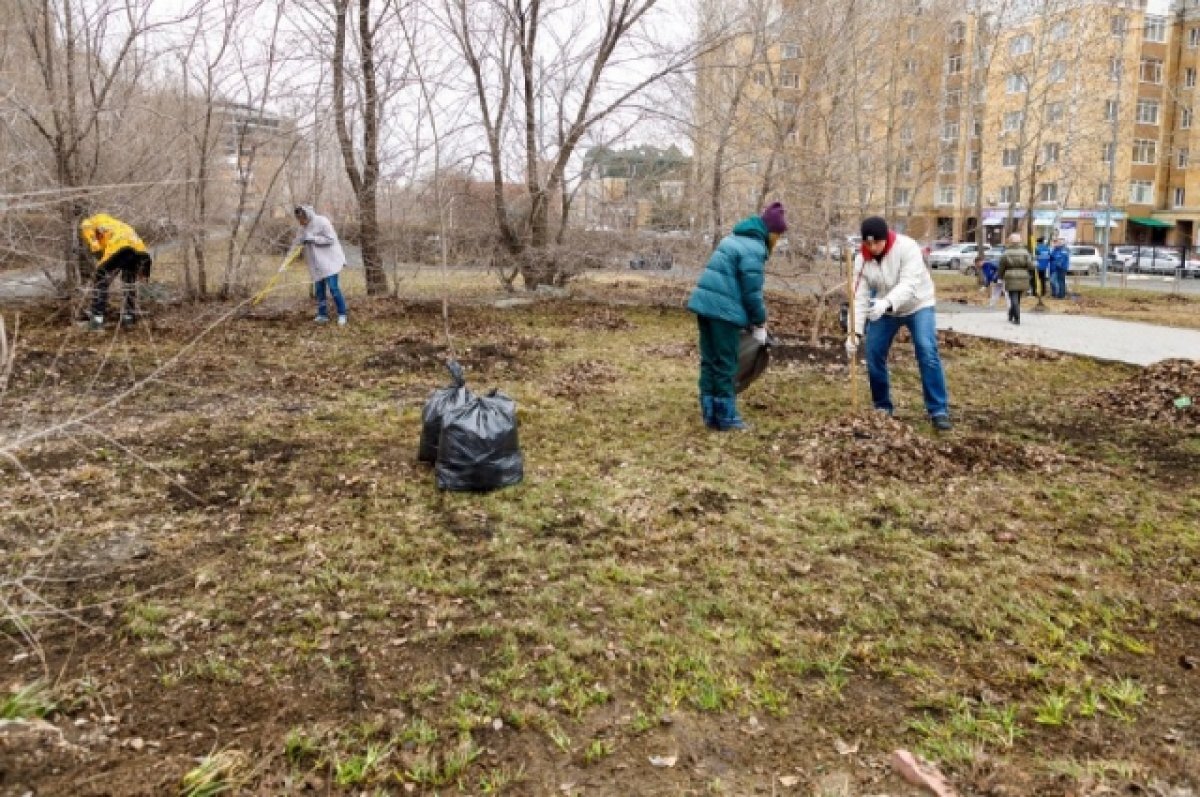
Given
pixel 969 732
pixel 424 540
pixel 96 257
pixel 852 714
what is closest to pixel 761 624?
pixel 852 714

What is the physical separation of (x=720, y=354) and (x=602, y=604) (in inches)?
108

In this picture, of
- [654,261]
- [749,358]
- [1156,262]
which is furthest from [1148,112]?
[749,358]

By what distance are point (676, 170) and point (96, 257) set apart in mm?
8565

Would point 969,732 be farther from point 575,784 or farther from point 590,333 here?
point 590,333

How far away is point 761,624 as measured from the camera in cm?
325

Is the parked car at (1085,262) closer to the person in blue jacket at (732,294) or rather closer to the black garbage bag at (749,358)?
the black garbage bag at (749,358)

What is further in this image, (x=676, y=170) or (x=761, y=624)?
(x=676, y=170)

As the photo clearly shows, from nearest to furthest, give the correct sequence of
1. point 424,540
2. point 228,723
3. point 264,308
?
point 228,723 < point 424,540 < point 264,308

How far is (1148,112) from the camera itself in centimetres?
4841

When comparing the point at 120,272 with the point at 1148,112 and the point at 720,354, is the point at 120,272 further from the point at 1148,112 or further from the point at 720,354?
the point at 1148,112

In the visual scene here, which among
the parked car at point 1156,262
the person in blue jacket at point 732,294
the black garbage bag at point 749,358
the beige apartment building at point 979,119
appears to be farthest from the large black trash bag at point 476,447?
the parked car at point 1156,262

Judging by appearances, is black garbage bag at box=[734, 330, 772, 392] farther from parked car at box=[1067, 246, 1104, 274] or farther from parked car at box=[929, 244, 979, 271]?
parked car at box=[929, 244, 979, 271]

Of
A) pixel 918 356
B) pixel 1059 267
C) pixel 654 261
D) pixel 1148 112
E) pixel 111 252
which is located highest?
pixel 1148 112

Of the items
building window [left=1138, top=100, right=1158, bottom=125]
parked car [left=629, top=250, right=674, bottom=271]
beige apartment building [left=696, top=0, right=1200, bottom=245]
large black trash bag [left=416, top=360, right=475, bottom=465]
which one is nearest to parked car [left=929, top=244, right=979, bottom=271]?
beige apartment building [left=696, top=0, right=1200, bottom=245]
